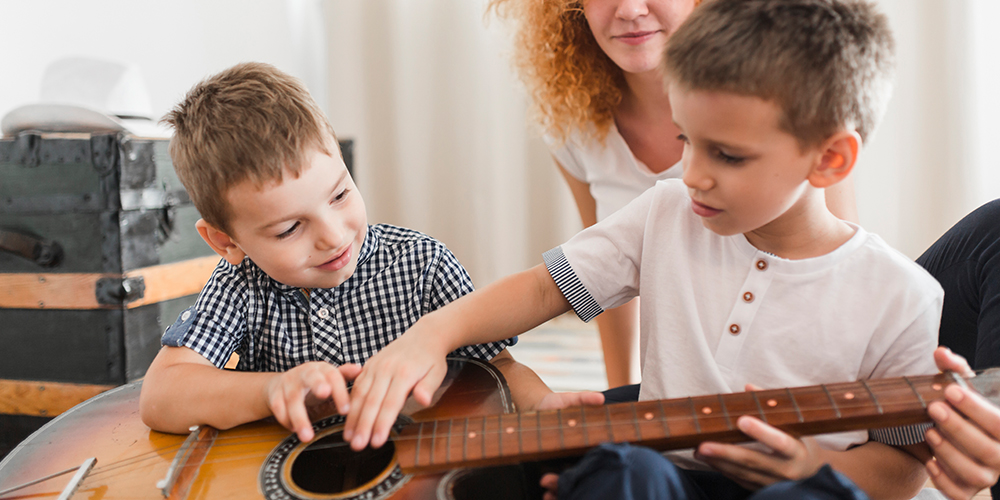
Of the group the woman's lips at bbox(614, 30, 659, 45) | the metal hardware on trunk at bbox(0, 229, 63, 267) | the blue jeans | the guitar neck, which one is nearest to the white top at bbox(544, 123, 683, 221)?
the woman's lips at bbox(614, 30, 659, 45)

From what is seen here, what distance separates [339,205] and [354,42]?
1930 mm

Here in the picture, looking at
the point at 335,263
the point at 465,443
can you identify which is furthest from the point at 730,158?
the point at 335,263

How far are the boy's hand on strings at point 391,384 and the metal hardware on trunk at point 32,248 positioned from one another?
988 mm

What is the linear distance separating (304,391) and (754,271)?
524mm

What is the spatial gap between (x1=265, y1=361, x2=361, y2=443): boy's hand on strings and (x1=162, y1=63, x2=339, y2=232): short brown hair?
24 cm

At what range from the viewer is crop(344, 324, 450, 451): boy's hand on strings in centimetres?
69

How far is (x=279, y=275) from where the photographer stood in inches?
33.4

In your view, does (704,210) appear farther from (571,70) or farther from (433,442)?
(571,70)

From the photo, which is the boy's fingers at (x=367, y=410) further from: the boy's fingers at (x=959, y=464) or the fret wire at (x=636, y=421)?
the boy's fingers at (x=959, y=464)

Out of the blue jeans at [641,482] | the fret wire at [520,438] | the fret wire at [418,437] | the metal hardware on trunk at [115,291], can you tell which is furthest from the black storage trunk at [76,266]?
the blue jeans at [641,482]

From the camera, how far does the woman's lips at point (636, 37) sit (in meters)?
1.17

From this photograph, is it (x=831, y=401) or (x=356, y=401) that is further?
(x=356, y=401)

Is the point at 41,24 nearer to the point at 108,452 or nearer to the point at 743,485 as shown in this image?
the point at 108,452

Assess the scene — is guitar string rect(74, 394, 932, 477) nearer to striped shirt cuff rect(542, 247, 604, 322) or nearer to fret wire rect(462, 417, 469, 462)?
fret wire rect(462, 417, 469, 462)
